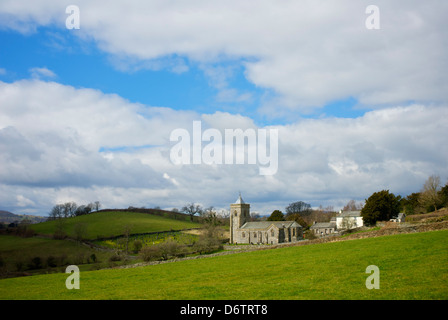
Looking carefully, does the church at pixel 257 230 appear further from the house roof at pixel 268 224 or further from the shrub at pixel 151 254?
the shrub at pixel 151 254

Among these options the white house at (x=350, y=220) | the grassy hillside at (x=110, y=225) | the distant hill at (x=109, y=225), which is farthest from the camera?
the grassy hillside at (x=110, y=225)

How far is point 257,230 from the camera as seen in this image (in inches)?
3310

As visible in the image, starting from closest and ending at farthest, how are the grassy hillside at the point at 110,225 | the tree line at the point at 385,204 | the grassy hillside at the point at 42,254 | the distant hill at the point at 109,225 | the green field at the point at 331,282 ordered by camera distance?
the green field at the point at 331,282
the grassy hillside at the point at 42,254
the tree line at the point at 385,204
the distant hill at the point at 109,225
the grassy hillside at the point at 110,225

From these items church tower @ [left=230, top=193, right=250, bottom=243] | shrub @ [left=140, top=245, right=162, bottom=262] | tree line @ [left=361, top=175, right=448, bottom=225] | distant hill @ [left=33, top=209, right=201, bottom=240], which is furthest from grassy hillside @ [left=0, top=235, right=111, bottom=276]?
tree line @ [left=361, top=175, right=448, bottom=225]

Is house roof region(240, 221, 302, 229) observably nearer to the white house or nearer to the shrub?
the white house

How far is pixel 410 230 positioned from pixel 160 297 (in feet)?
93.1

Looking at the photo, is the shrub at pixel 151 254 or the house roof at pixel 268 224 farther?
the house roof at pixel 268 224

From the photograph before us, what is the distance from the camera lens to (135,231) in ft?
303

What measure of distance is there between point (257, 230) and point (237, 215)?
8235 millimetres

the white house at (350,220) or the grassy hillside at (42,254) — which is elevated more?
the white house at (350,220)

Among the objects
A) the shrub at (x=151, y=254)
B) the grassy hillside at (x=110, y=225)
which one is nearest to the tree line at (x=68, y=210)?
the grassy hillside at (x=110, y=225)

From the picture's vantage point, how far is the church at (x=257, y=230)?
79950 mm
